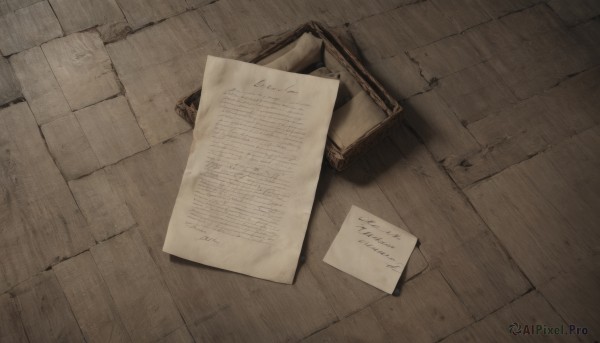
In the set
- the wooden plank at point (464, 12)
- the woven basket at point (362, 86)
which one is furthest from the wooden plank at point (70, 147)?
the wooden plank at point (464, 12)

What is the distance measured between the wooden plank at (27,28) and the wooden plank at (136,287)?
60cm

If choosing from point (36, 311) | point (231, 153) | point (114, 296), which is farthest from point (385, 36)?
point (36, 311)

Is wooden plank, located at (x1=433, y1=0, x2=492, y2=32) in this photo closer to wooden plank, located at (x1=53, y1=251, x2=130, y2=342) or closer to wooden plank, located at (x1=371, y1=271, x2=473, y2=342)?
wooden plank, located at (x1=371, y1=271, x2=473, y2=342)

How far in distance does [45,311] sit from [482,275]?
90 cm

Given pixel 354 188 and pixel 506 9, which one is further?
pixel 506 9

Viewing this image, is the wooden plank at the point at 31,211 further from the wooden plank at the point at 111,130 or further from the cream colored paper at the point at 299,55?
the cream colored paper at the point at 299,55

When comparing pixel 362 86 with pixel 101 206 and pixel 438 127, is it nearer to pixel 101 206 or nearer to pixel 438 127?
pixel 438 127

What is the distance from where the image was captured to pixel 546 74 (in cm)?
118

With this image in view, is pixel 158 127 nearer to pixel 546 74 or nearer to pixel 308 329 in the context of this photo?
pixel 308 329

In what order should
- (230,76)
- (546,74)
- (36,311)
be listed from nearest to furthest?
1. (36,311)
2. (230,76)
3. (546,74)

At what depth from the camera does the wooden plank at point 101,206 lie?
969 millimetres

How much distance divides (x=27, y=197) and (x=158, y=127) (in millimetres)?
322

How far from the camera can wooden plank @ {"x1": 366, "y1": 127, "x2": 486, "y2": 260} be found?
0.98m

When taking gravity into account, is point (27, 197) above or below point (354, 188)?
above
